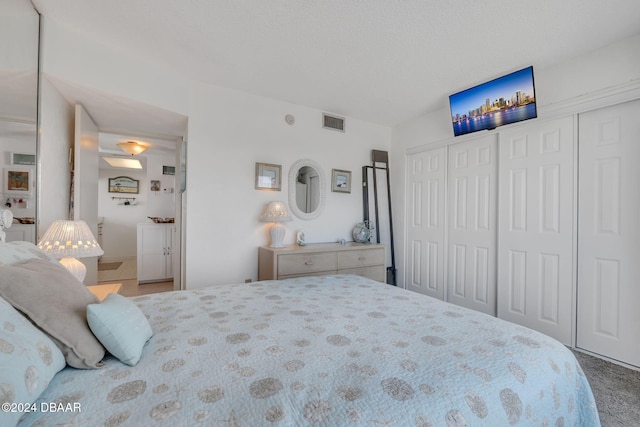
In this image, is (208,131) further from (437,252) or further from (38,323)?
(437,252)

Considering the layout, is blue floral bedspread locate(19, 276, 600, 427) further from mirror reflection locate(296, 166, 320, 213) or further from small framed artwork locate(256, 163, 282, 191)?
mirror reflection locate(296, 166, 320, 213)

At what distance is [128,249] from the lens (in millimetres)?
6547

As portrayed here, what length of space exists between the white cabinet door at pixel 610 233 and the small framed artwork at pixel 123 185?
26.4 feet

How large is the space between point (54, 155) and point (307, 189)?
2.31m

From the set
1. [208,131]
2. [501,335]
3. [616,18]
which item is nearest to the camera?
[501,335]

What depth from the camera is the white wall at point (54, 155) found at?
196 centimetres

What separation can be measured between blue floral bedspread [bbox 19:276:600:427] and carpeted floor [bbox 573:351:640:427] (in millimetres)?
873

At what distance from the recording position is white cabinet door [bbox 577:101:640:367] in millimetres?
2006

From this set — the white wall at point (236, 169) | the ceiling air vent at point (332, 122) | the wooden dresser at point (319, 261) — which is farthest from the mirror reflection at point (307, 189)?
the ceiling air vent at point (332, 122)

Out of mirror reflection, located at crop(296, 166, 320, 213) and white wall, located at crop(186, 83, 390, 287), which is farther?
mirror reflection, located at crop(296, 166, 320, 213)

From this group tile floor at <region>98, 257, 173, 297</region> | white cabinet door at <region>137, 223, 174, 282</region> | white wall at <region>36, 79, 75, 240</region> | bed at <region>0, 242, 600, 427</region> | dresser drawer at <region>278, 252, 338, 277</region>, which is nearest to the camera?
bed at <region>0, 242, 600, 427</region>

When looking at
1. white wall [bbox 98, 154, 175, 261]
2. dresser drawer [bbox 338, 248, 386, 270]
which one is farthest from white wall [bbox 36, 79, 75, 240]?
white wall [bbox 98, 154, 175, 261]

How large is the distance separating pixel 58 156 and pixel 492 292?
4.17 m

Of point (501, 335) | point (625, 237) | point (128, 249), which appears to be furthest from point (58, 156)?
point (128, 249)
